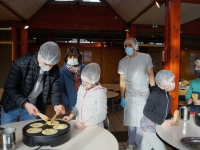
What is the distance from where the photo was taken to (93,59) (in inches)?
323

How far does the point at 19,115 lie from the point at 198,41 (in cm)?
832

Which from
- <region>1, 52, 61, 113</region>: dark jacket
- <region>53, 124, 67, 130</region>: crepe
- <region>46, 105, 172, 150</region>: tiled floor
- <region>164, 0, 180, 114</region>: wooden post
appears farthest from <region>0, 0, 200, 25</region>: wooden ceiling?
<region>53, 124, 67, 130</region>: crepe

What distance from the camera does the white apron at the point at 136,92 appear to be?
3072 millimetres

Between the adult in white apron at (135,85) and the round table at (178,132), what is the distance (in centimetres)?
98

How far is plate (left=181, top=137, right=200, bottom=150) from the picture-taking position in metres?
1.52

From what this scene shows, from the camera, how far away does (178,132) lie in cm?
183

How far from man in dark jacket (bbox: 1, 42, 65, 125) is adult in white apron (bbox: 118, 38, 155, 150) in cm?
125

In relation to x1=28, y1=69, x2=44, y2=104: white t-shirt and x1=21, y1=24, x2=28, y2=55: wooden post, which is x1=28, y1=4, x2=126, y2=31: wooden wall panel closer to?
x1=21, y1=24, x2=28, y2=55: wooden post

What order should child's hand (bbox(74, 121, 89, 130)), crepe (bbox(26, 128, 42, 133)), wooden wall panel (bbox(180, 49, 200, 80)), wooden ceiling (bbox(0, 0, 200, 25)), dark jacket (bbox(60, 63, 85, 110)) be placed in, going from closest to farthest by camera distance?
crepe (bbox(26, 128, 42, 133)) < child's hand (bbox(74, 121, 89, 130)) < dark jacket (bbox(60, 63, 85, 110)) < wooden ceiling (bbox(0, 0, 200, 25)) < wooden wall panel (bbox(180, 49, 200, 80))

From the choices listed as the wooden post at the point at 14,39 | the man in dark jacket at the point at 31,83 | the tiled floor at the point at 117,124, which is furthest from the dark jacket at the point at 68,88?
the wooden post at the point at 14,39

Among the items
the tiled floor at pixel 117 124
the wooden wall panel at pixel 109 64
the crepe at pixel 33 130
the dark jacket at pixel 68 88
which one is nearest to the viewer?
the crepe at pixel 33 130

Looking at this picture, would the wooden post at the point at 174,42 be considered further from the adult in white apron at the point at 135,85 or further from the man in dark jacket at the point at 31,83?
the man in dark jacket at the point at 31,83

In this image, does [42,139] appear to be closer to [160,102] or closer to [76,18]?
[160,102]

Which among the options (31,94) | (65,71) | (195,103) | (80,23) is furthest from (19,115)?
(80,23)
